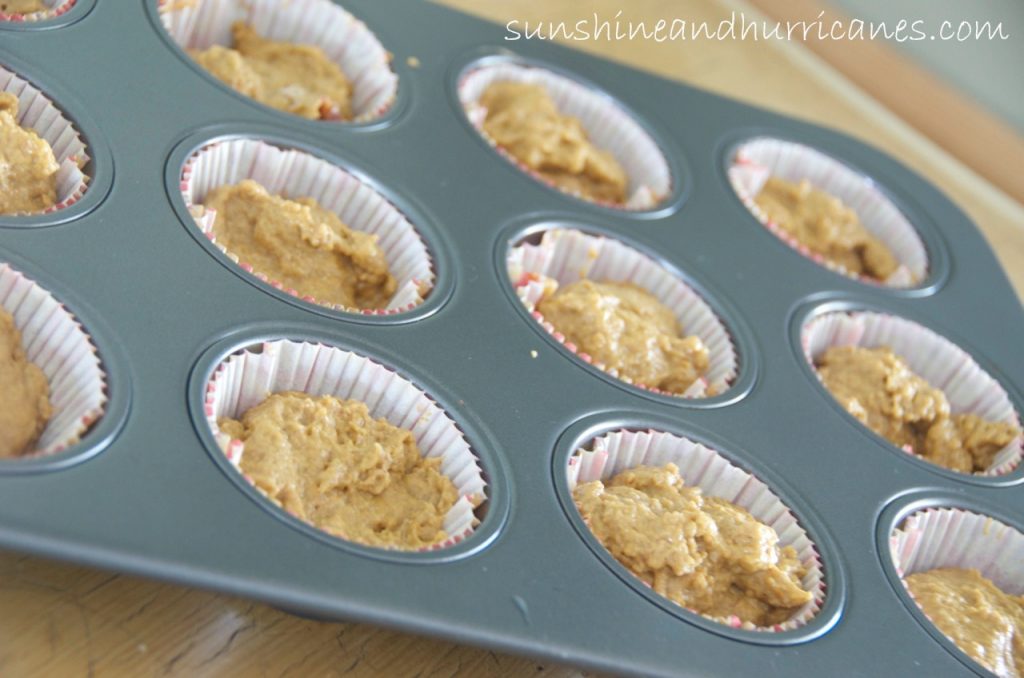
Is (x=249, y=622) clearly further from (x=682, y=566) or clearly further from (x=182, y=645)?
(x=682, y=566)

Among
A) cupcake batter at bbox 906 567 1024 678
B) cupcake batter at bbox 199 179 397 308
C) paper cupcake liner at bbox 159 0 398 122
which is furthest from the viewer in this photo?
paper cupcake liner at bbox 159 0 398 122

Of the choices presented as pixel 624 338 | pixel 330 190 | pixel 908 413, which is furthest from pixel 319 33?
pixel 908 413

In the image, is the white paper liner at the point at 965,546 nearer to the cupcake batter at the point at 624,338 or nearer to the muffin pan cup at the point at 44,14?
the cupcake batter at the point at 624,338

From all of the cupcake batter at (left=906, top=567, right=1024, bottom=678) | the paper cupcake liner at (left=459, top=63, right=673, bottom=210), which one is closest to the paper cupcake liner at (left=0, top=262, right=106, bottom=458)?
Answer: the paper cupcake liner at (left=459, top=63, right=673, bottom=210)

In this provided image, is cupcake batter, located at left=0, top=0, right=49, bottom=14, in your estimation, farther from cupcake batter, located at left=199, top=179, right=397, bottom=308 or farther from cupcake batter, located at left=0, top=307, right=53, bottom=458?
cupcake batter, located at left=0, top=307, right=53, bottom=458

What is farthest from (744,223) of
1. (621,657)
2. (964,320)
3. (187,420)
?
(187,420)

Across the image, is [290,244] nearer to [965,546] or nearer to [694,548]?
[694,548]
